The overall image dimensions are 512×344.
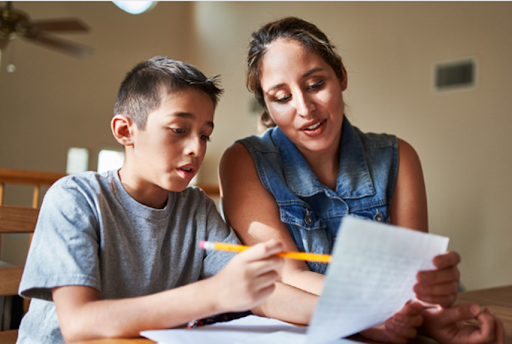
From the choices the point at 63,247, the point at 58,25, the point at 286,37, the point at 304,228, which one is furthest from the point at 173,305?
the point at 58,25

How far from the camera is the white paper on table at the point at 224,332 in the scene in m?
0.57

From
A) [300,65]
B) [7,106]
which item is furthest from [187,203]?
[7,106]

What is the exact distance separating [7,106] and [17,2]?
4.70ft

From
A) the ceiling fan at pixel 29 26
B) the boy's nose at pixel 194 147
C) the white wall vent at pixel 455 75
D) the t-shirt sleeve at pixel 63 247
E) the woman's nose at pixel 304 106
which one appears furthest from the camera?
the white wall vent at pixel 455 75

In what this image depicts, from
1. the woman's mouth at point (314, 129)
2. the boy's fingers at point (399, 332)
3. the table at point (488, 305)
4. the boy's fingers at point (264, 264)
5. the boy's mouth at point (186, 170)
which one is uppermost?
the woman's mouth at point (314, 129)

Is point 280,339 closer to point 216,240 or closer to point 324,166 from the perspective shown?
point 216,240

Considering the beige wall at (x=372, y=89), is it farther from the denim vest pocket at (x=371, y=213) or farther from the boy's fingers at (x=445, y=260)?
the boy's fingers at (x=445, y=260)

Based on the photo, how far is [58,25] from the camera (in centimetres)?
390

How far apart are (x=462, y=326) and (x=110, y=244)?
61cm

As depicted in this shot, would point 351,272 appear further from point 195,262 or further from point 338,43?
point 338,43

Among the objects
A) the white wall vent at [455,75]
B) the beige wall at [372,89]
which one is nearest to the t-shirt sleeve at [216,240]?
the beige wall at [372,89]

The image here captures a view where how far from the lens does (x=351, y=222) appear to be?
0.46 metres

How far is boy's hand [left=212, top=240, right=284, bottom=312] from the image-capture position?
563mm

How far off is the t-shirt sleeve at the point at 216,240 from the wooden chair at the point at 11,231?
0.39 meters
